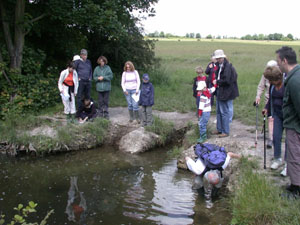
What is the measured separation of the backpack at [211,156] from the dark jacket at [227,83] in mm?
2003

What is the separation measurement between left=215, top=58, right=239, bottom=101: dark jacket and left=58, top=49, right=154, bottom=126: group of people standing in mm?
2400

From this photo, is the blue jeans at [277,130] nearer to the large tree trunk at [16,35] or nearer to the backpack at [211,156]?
the backpack at [211,156]

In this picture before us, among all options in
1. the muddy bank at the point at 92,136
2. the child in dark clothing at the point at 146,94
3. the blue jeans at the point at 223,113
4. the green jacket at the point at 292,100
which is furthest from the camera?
the child in dark clothing at the point at 146,94

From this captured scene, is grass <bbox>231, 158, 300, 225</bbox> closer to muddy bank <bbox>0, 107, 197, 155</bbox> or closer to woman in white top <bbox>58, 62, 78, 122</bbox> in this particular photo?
muddy bank <bbox>0, 107, 197, 155</bbox>

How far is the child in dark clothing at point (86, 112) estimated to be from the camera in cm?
1023

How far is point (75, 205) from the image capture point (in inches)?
238

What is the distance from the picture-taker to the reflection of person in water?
5609mm

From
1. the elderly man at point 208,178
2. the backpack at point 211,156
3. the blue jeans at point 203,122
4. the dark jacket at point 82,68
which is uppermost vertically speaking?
the dark jacket at point 82,68

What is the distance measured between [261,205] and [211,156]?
1.45 m

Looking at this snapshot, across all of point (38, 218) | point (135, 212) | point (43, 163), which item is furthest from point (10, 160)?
point (135, 212)

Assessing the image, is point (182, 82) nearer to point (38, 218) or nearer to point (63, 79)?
point (63, 79)

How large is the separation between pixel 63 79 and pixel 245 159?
19.0 ft

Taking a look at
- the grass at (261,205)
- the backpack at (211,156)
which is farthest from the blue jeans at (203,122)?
the grass at (261,205)

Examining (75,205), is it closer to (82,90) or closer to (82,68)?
(82,90)
